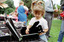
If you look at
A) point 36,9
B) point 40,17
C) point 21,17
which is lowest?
point 21,17

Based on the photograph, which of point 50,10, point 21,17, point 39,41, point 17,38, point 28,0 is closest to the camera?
point 17,38

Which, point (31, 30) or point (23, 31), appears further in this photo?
point (23, 31)

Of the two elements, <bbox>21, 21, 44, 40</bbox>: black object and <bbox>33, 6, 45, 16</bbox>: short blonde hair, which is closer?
<bbox>21, 21, 44, 40</bbox>: black object

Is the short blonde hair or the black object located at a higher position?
the short blonde hair

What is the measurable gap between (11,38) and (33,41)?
320 mm

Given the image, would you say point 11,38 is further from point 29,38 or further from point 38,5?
point 38,5

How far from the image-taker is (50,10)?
3.28 metres

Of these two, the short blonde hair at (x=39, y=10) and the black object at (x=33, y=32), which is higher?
the short blonde hair at (x=39, y=10)

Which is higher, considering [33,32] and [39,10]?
[39,10]

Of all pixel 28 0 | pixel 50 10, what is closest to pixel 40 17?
pixel 50 10

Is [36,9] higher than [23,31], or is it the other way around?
[36,9]

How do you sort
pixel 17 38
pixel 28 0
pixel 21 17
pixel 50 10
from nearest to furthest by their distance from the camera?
pixel 17 38
pixel 50 10
pixel 21 17
pixel 28 0

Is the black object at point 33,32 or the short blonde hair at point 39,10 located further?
the short blonde hair at point 39,10

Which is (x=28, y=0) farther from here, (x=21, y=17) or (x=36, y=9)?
(x=36, y=9)
